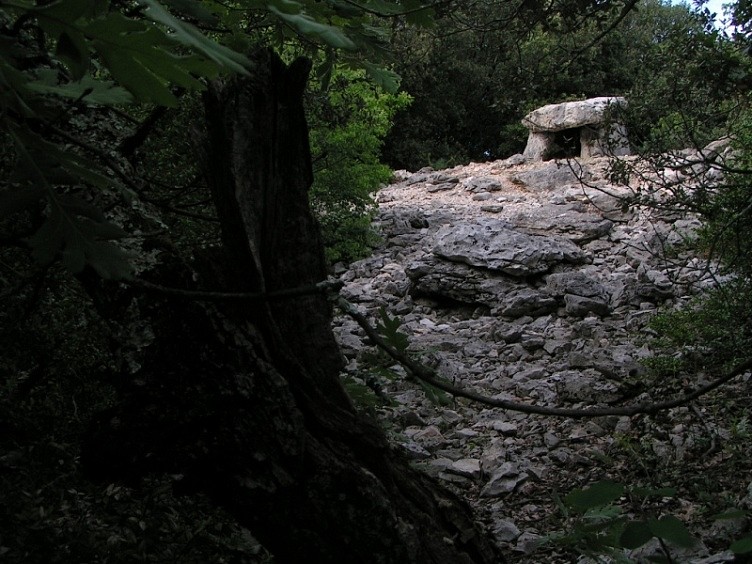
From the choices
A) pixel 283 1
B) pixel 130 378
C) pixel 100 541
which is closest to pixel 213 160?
pixel 130 378

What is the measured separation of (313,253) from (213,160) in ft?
1.25

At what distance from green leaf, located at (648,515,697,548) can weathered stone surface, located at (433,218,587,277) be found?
24.5ft

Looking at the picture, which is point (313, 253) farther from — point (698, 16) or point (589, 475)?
point (698, 16)

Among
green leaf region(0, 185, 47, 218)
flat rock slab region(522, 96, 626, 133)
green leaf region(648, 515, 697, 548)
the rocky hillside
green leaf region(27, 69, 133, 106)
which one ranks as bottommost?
the rocky hillside

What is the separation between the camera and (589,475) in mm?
4527

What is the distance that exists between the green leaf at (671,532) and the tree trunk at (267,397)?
78 centimetres

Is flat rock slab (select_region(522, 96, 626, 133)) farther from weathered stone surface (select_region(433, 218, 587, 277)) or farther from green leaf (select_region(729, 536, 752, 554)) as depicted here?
green leaf (select_region(729, 536, 752, 554))

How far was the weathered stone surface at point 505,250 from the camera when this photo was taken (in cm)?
891

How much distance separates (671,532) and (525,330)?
6.33 metres

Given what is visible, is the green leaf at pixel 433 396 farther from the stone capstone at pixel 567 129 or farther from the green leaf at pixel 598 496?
the stone capstone at pixel 567 129

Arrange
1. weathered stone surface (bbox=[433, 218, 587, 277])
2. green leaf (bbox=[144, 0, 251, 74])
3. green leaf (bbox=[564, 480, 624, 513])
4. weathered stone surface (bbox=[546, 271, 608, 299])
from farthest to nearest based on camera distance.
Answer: weathered stone surface (bbox=[433, 218, 587, 277]), weathered stone surface (bbox=[546, 271, 608, 299]), green leaf (bbox=[564, 480, 624, 513]), green leaf (bbox=[144, 0, 251, 74])

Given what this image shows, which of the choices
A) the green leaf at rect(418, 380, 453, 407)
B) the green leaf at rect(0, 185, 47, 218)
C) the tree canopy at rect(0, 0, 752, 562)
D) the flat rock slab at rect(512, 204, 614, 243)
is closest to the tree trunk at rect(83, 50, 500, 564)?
the tree canopy at rect(0, 0, 752, 562)

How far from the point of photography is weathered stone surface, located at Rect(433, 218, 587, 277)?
8914 mm

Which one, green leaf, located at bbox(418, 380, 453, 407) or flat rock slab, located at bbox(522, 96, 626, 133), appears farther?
flat rock slab, located at bbox(522, 96, 626, 133)
